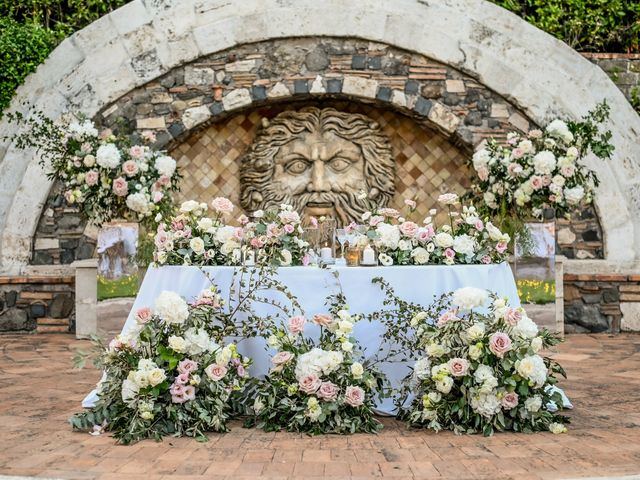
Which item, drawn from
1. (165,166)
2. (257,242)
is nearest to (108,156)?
(165,166)

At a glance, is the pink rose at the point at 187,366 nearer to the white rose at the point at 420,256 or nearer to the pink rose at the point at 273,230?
the pink rose at the point at 273,230

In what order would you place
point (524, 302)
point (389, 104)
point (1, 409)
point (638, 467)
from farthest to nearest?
point (389, 104), point (524, 302), point (1, 409), point (638, 467)

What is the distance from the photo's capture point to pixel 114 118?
7.85 meters

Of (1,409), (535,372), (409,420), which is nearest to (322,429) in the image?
(409,420)

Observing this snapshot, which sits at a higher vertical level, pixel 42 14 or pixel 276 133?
pixel 42 14

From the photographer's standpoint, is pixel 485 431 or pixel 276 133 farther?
pixel 276 133

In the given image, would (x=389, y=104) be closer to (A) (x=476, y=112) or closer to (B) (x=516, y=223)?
(A) (x=476, y=112)

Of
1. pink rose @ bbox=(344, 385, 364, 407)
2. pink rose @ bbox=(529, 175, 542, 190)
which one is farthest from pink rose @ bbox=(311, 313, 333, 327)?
pink rose @ bbox=(529, 175, 542, 190)

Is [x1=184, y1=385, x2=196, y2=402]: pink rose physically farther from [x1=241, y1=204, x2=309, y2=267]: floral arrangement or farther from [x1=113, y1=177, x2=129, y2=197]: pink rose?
[x1=113, y1=177, x2=129, y2=197]: pink rose

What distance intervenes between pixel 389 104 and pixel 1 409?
453 centimetres

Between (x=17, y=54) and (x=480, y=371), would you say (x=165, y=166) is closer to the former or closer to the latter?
(x=17, y=54)

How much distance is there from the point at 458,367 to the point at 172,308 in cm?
127

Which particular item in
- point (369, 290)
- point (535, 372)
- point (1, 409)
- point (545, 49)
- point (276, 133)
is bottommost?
point (1, 409)

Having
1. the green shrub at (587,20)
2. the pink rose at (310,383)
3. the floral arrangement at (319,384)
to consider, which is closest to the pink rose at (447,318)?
the floral arrangement at (319,384)
